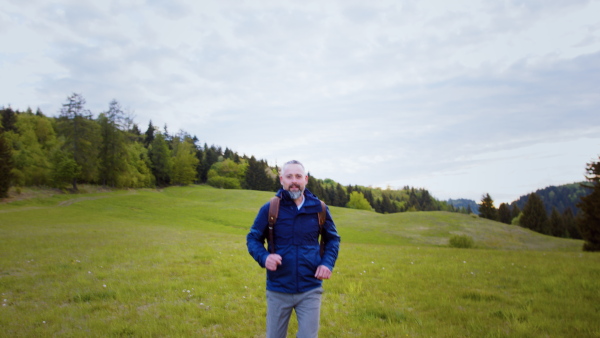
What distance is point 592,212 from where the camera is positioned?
34.7 metres

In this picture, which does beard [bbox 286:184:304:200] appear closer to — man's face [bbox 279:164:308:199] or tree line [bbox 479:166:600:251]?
man's face [bbox 279:164:308:199]

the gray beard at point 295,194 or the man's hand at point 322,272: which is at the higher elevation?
the gray beard at point 295,194

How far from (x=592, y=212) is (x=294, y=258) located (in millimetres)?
45092

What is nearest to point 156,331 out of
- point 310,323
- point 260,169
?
point 310,323

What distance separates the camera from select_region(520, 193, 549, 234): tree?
89.1m

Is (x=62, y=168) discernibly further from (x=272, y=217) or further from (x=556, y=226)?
(x=556, y=226)

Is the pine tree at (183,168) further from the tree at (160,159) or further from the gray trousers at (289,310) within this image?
the gray trousers at (289,310)

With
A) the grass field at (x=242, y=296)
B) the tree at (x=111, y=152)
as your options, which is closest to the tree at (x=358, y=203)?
the tree at (x=111, y=152)

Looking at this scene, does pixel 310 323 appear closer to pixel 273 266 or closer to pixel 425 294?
pixel 273 266

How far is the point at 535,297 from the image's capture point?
8516 millimetres

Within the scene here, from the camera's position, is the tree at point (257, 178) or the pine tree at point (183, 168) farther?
the tree at point (257, 178)

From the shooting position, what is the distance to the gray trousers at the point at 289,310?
4195mm

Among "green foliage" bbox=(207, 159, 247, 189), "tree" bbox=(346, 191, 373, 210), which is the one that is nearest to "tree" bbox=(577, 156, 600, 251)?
"tree" bbox=(346, 191, 373, 210)

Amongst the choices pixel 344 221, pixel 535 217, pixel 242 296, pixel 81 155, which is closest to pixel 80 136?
pixel 81 155
